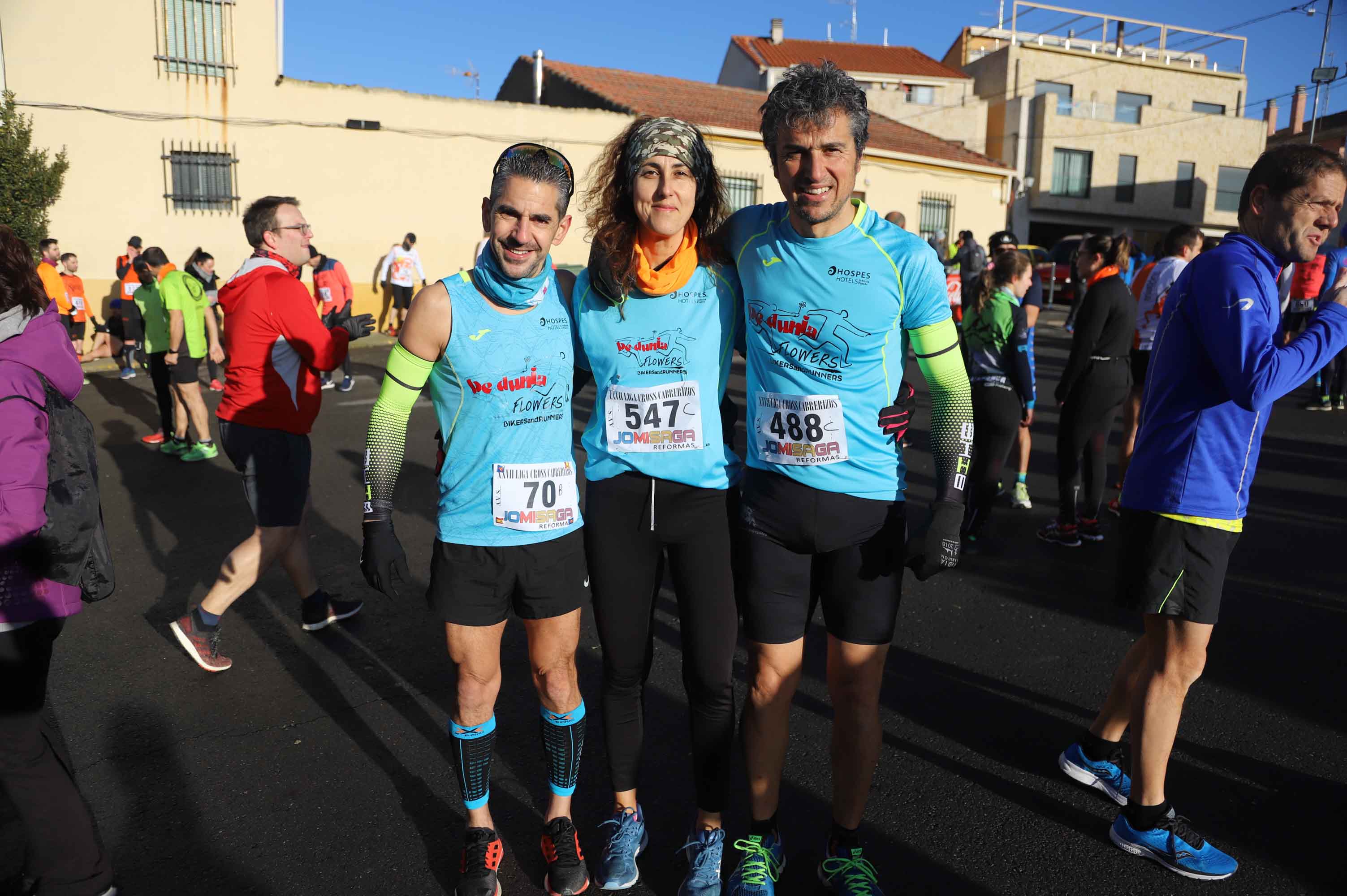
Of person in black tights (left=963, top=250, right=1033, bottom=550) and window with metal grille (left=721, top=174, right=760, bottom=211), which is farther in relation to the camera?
window with metal grille (left=721, top=174, right=760, bottom=211)

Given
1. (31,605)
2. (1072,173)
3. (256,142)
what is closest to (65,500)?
(31,605)

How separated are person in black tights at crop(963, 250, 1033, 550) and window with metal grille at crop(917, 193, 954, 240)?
2038 cm

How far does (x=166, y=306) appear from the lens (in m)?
7.86

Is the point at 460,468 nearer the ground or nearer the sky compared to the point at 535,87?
nearer the ground

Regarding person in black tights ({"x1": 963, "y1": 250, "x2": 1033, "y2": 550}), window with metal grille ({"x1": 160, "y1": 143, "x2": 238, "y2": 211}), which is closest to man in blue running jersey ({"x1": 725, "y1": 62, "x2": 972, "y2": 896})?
person in black tights ({"x1": 963, "y1": 250, "x2": 1033, "y2": 550})

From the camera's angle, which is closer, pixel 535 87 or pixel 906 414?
pixel 906 414

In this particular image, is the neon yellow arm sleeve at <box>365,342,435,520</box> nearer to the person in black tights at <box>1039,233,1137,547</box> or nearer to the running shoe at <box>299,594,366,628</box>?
the running shoe at <box>299,594,366,628</box>

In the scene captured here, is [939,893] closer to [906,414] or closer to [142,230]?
[906,414]

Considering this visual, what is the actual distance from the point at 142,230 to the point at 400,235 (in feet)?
15.3

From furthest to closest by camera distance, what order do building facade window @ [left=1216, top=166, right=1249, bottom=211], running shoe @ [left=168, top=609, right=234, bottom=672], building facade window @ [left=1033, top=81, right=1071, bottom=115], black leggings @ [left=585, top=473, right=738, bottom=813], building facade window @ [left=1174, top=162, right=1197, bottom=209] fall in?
building facade window @ [left=1216, top=166, right=1249, bottom=211] → building facade window @ [left=1174, top=162, right=1197, bottom=209] → building facade window @ [left=1033, top=81, right=1071, bottom=115] → running shoe @ [left=168, top=609, right=234, bottom=672] → black leggings @ [left=585, top=473, right=738, bottom=813]

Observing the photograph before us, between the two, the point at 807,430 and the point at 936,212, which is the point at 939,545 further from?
the point at 936,212

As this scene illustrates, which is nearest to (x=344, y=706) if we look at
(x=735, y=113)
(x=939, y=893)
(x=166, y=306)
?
(x=939, y=893)

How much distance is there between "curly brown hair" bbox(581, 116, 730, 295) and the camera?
2.45 metres

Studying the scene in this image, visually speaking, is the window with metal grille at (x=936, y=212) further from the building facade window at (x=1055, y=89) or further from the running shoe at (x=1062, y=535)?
the running shoe at (x=1062, y=535)
